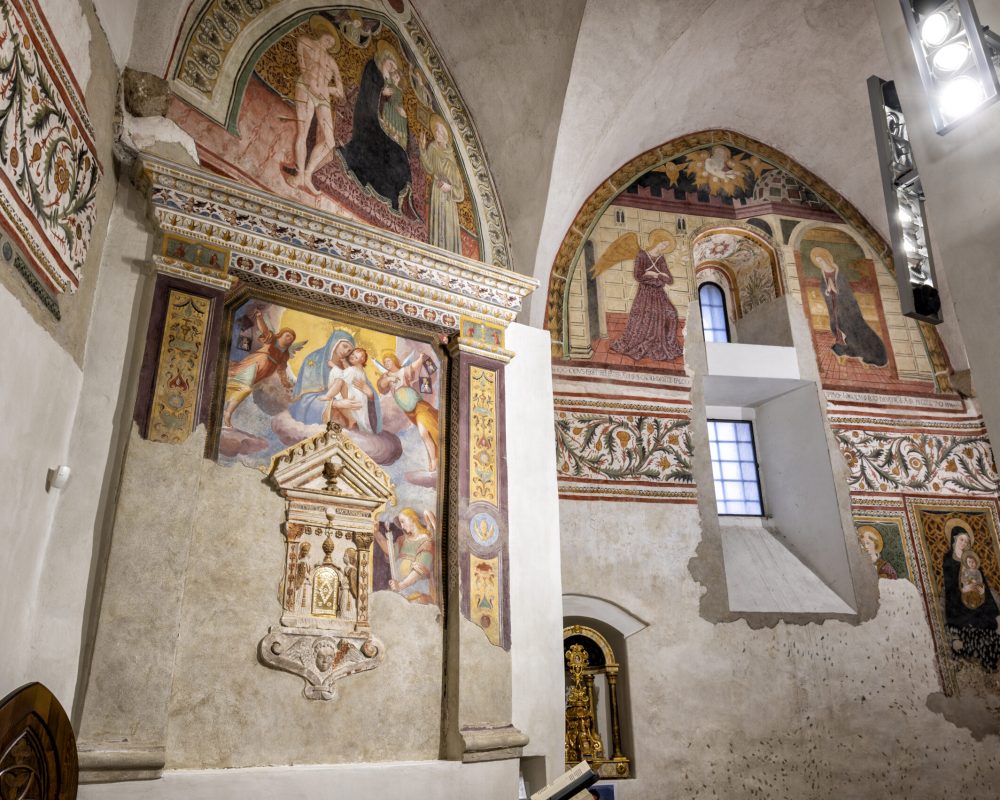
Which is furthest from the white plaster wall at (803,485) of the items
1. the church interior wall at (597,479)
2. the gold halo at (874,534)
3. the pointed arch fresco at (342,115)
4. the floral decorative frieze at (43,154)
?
the floral decorative frieze at (43,154)

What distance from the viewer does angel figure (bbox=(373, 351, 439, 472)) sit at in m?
6.44

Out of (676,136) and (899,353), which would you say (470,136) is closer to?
(676,136)

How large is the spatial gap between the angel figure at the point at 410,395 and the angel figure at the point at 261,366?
2.24ft

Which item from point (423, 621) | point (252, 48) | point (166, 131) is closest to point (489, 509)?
point (423, 621)

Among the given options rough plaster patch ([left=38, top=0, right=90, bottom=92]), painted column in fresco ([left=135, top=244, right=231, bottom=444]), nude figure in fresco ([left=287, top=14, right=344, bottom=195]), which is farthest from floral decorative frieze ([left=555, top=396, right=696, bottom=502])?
rough plaster patch ([left=38, top=0, right=90, bottom=92])

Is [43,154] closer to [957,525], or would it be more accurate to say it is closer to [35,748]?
[35,748]

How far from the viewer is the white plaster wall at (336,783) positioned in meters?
4.52

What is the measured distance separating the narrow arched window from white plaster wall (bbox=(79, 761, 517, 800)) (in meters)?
6.55

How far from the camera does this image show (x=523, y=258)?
8.23 meters

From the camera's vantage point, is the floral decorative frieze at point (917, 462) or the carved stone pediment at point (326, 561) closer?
the carved stone pediment at point (326, 561)

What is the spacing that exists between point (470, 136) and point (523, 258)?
131cm

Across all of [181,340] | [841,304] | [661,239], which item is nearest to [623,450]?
[661,239]

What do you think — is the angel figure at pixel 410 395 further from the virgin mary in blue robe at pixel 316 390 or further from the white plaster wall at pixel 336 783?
the white plaster wall at pixel 336 783

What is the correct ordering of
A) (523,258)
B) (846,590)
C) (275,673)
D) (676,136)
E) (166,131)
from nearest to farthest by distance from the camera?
(275,673) → (166,131) → (523,258) → (846,590) → (676,136)
